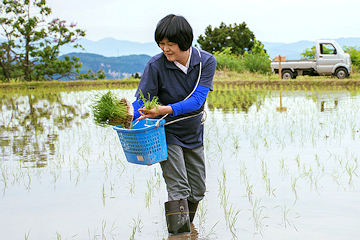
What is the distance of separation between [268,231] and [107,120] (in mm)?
1068

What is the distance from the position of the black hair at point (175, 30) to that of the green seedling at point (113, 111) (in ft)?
1.20

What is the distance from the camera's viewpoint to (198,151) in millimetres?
2369

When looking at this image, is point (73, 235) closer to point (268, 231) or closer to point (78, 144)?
point (268, 231)

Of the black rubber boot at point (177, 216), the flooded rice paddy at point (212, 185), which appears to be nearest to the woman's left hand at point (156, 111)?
the black rubber boot at point (177, 216)

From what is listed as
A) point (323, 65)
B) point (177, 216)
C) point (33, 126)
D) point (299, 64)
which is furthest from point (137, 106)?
point (299, 64)

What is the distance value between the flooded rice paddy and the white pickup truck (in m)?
8.39

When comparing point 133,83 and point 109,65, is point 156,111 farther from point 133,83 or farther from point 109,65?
point 109,65

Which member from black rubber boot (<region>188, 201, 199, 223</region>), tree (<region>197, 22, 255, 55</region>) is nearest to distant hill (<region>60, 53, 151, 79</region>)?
tree (<region>197, 22, 255, 55</region>)

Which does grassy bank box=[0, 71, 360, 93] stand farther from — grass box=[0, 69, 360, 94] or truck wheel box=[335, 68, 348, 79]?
truck wheel box=[335, 68, 348, 79]

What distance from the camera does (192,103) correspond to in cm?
214

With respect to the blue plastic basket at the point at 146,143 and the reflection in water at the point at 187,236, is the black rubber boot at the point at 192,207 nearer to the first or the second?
the reflection in water at the point at 187,236

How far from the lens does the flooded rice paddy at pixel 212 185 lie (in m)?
2.47

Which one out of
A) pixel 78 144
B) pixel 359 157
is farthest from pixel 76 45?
pixel 359 157

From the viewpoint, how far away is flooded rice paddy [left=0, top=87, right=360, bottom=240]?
8.11 ft
